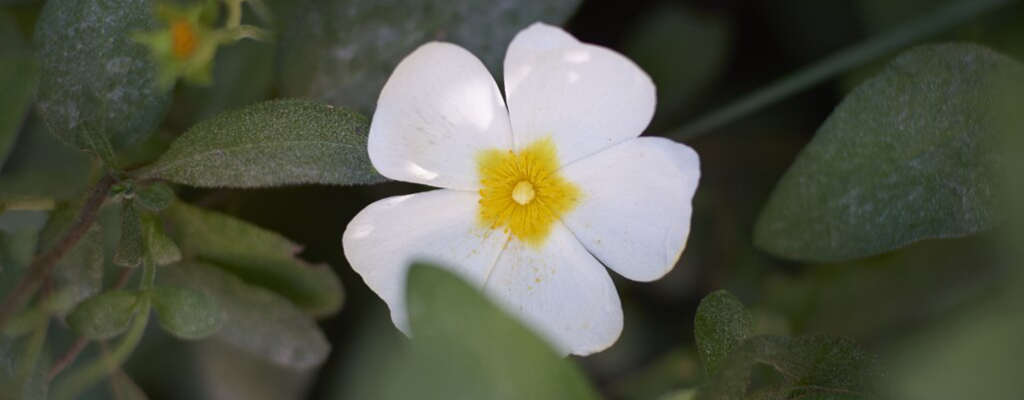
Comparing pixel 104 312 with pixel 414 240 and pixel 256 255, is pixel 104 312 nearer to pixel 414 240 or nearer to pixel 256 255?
pixel 256 255

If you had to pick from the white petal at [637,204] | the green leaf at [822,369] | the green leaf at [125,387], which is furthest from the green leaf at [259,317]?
the green leaf at [822,369]

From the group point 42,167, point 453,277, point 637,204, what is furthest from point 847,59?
point 42,167

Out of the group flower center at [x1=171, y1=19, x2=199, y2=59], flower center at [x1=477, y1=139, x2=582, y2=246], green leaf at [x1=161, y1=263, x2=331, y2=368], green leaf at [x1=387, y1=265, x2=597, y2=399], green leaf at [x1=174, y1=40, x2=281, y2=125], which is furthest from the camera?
green leaf at [x1=174, y1=40, x2=281, y2=125]

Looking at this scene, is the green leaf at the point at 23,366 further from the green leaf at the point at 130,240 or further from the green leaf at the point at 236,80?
the green leaf at the point at 236,80

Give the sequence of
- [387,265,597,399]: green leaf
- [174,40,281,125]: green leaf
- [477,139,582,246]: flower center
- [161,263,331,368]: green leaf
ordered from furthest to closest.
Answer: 1. [174,40,281,125]: green leaf
2. [161,263,331,368]: green leaf
3. [477,139,582,246]: flower center
4. [387,265,597,399]: green leaf

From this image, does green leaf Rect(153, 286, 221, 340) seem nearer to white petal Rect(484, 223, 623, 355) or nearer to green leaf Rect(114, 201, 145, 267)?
green leaf Rect(114, 201, 145, 267)

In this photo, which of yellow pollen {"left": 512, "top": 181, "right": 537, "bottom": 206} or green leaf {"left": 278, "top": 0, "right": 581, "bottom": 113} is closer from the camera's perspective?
yellow pollen {"left": 512, "top": 181, "right": 537, "bottom": 206}

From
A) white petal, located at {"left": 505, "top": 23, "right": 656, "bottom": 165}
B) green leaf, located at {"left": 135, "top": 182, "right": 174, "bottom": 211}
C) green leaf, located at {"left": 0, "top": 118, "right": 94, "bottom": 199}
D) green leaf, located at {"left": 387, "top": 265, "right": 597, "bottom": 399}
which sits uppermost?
white petal, located at {"left": 505, "top": 23, "right": 656, "bottom": 165}

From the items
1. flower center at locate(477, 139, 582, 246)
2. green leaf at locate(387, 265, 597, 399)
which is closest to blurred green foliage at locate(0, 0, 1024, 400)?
green leaf at locate(387, 265, 597, 399)
